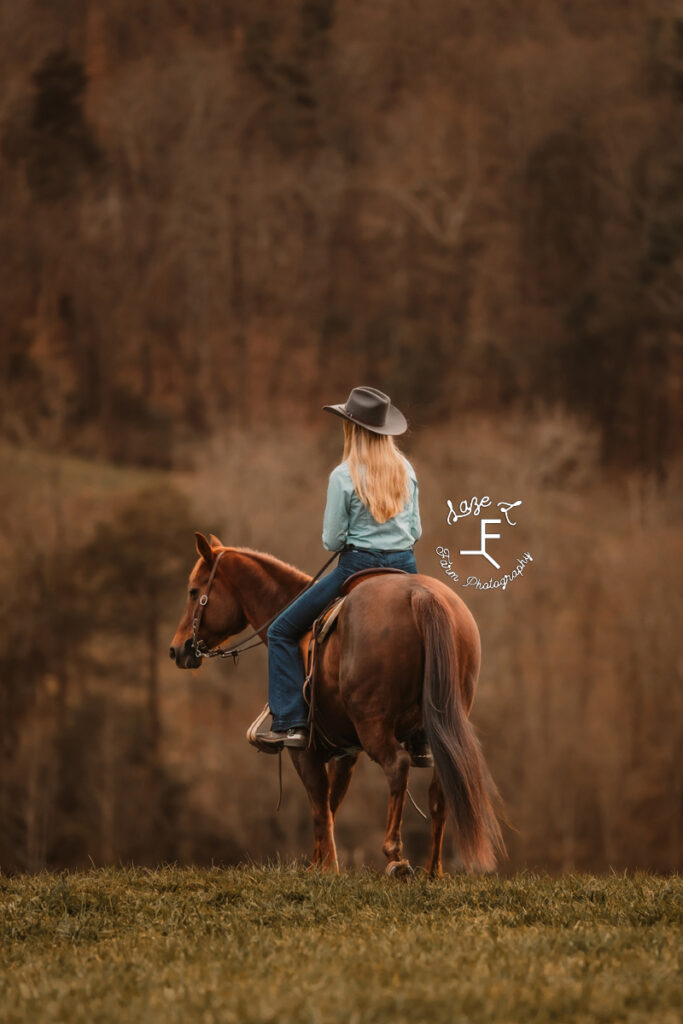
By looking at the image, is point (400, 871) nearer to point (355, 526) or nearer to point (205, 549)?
point (355, 526)

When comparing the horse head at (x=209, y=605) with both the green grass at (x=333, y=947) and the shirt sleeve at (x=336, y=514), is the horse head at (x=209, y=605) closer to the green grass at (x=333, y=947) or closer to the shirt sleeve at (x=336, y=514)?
the shirt sleeve at (x=336, y=514)

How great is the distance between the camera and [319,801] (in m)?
7.58

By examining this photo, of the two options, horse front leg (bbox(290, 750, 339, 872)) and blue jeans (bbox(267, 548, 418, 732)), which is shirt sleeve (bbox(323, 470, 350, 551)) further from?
horse front leg (bbox(290, 750, 339, 872))

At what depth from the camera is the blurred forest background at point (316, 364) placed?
19.3m

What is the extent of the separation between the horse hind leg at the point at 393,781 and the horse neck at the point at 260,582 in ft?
5.13

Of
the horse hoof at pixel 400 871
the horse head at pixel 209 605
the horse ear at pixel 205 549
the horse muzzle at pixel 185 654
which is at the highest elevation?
the horse ear at pixel 205 549

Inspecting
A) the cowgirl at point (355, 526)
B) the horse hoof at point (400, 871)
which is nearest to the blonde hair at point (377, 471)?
the cowgirl at point (355, 526)

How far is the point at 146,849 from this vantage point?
19641 millimetres

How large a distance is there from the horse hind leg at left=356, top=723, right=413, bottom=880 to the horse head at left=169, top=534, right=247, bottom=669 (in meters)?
1.92

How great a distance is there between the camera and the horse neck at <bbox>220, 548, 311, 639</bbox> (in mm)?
8172

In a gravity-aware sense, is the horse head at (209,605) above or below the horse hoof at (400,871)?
above
